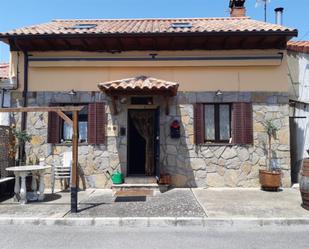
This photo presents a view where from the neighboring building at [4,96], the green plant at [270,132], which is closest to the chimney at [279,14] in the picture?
the green plant at [270,132]

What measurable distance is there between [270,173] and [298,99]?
3269 millimetres

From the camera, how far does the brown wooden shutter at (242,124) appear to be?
9.90 m

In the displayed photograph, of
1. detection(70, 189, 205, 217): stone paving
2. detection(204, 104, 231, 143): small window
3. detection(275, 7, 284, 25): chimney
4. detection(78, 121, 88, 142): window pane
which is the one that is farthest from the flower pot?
detection(275, 7, 284, 25): chimney

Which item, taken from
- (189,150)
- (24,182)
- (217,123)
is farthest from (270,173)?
(24,182)

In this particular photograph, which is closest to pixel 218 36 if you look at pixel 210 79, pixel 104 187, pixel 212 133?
pixel 210 79

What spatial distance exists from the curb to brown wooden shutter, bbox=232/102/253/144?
13.1 feet

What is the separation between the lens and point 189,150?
9.93 meters

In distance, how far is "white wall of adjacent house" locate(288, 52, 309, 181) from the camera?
1050 cm

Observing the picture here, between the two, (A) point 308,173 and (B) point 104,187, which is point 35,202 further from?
(A) point 308,173

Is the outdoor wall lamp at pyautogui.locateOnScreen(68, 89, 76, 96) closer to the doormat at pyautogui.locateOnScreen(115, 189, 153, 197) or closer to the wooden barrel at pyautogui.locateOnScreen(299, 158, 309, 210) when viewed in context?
the doormat at pyautogui.locateOnScreen(115, 189, 153, 197)

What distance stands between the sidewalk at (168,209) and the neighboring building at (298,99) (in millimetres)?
1873

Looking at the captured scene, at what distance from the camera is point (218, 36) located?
963cm

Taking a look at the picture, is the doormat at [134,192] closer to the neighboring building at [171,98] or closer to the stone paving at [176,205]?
the stone paving at [176,205]

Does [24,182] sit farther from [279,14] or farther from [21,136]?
[279,14]
